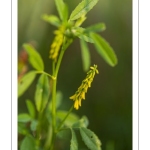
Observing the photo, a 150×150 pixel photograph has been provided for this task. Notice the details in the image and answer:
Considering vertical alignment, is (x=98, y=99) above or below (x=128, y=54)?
below

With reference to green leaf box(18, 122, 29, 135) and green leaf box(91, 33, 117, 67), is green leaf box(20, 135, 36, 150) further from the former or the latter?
green leaf box(91, 33, 117, 67)

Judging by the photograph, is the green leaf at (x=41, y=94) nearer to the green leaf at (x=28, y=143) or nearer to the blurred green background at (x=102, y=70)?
the green leaf at (x=28, y=143)

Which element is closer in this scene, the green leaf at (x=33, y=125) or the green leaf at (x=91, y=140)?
the green leaf at (x=91, y=140)

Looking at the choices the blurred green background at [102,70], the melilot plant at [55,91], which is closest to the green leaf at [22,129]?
the melilot plant at [55,91]

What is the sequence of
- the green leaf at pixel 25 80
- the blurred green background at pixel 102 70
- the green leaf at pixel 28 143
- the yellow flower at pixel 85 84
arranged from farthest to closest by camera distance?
the blurred green background at pixel 102 70
the green leaf at pixel 25 80
the green leaf at pixel 28 143
the yellow flower at pixel 85 84
